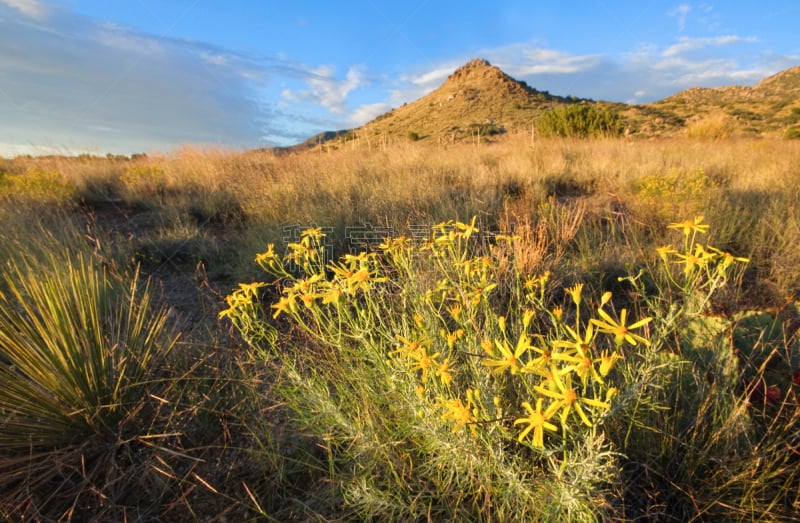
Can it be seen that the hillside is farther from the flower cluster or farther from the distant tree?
the flower cluster

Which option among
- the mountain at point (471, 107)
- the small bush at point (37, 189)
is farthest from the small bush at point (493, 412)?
the mountain at point (471, 107)

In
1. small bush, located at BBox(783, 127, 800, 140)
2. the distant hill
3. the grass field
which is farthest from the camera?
the distant hill

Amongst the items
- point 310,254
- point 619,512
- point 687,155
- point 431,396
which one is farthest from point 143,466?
point 687,155

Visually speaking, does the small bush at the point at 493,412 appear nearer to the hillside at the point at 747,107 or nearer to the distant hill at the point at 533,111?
the distant hill at the point at 533,111

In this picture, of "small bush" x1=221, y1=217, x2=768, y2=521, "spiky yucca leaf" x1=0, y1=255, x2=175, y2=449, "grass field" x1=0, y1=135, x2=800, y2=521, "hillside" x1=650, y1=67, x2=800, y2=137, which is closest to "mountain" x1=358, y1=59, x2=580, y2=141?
"hillside" x1=650, y1=67, x2=800, y2=137

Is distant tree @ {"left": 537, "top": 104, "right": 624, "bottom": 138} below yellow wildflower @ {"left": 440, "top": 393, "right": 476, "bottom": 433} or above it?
above

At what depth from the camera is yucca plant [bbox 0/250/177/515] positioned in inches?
57.2

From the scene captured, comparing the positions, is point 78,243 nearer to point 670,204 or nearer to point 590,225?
point 590,225

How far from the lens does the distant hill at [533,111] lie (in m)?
16.8

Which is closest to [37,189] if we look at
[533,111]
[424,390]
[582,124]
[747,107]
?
[424,390]

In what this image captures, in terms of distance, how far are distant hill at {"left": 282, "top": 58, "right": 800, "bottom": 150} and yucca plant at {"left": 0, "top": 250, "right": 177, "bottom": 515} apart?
9.88 m

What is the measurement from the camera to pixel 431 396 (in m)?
1.35

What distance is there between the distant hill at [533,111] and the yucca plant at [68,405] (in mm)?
9881

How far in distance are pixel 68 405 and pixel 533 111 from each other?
31.8m
